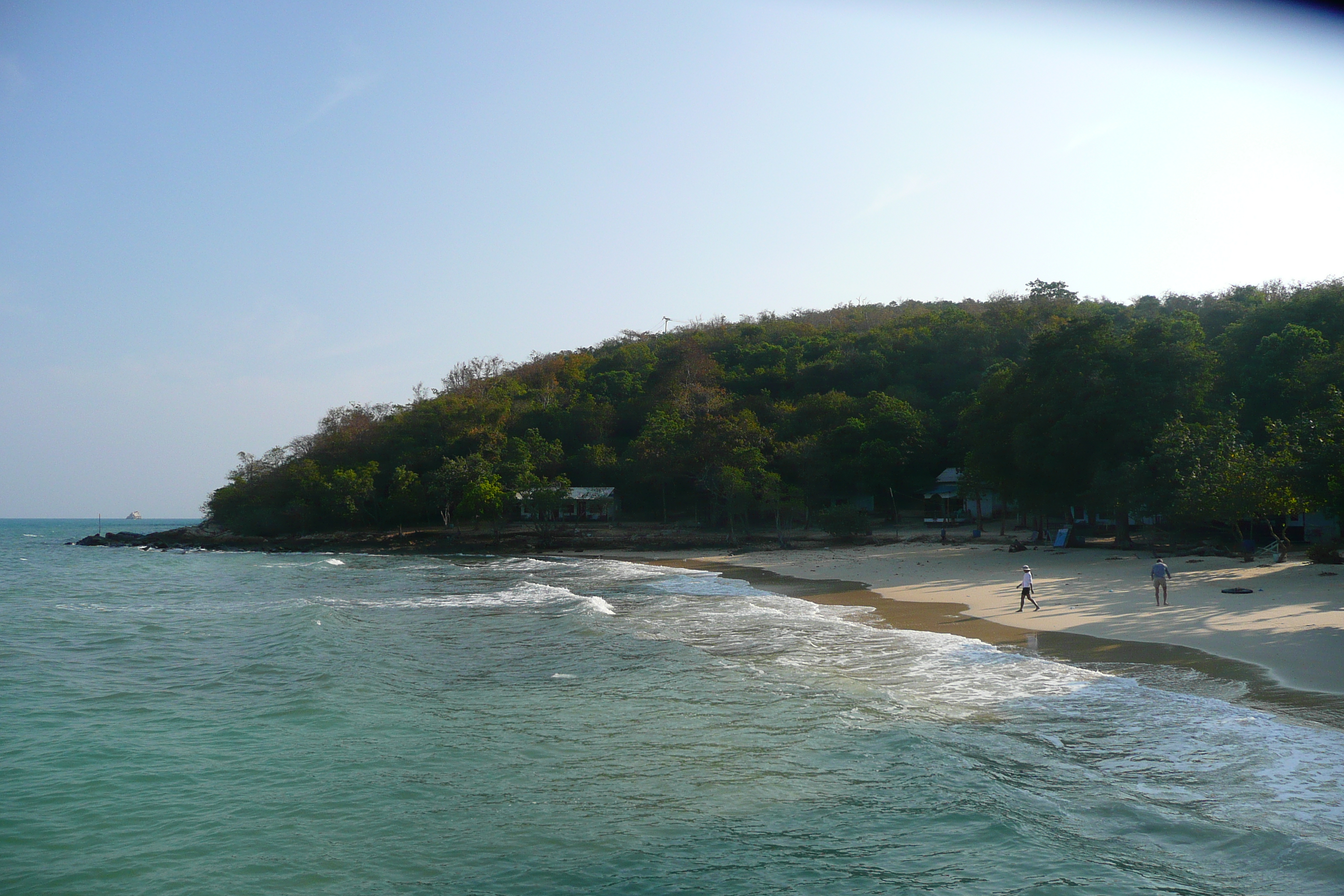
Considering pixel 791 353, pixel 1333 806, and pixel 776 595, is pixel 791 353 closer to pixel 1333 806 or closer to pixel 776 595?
pixel 776 595

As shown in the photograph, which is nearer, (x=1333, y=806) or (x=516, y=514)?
(x=1333, y=806)

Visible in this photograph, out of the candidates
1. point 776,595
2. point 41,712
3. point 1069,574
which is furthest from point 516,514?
point 41,712

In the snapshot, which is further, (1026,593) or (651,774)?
(1026,593)

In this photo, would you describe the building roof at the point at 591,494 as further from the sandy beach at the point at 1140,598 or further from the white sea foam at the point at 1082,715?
the white sea foam at the point at 1082,715

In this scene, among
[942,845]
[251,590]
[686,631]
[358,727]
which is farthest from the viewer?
[251,590]

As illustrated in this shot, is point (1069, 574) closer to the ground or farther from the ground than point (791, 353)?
closer to the ground

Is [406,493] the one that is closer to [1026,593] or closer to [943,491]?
[943,491]

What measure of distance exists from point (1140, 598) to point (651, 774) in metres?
14.3

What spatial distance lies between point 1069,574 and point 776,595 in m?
8.46

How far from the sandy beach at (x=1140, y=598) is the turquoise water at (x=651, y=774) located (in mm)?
2579

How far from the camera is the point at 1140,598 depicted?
58.4ft

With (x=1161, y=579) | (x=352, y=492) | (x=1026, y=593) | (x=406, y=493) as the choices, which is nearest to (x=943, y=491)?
(x=1026, y=593)

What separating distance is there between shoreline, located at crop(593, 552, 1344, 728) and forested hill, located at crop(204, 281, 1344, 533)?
6.75m

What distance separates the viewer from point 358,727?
1038 cm
